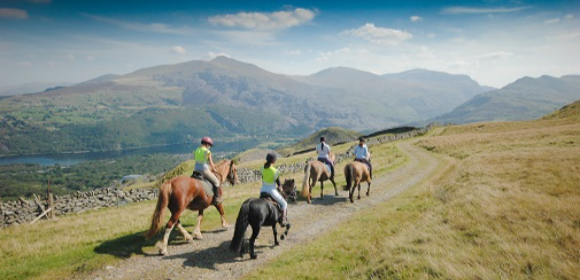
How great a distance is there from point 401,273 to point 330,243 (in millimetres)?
4101

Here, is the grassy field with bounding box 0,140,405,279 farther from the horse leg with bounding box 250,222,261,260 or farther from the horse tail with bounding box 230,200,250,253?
the horse leg with bounding box 250,222,261,260

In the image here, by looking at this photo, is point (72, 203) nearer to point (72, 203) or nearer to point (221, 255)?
point (72, 203)

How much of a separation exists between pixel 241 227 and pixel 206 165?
4114 mm

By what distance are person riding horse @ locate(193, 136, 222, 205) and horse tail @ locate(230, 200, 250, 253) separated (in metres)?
3.49

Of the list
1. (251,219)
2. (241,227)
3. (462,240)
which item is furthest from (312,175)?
(462,240)

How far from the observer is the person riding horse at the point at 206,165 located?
12930 mm

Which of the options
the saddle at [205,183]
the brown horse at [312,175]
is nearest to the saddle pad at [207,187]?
the saddle at [205,183]

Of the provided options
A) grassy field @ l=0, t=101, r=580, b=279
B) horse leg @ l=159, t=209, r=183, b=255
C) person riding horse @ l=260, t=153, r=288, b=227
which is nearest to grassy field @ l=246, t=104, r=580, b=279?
grassy field @ l=0, t=101, r=580, b=279

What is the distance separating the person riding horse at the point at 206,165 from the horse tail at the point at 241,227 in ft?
11.4

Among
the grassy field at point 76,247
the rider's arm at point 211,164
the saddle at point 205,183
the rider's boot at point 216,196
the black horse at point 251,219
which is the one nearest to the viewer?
the grassy field at point 76,247

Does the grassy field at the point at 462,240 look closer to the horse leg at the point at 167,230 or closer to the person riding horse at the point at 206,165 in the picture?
the horse leg at the point at 167,230

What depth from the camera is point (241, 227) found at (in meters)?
10.4

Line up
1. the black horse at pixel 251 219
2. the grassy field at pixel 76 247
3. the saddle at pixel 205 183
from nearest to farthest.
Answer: the grassy field at pixel 76 247, the black horse at pixel 251 219, the saddle at pixel 205 183

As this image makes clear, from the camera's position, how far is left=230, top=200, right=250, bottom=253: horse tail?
10375mm
